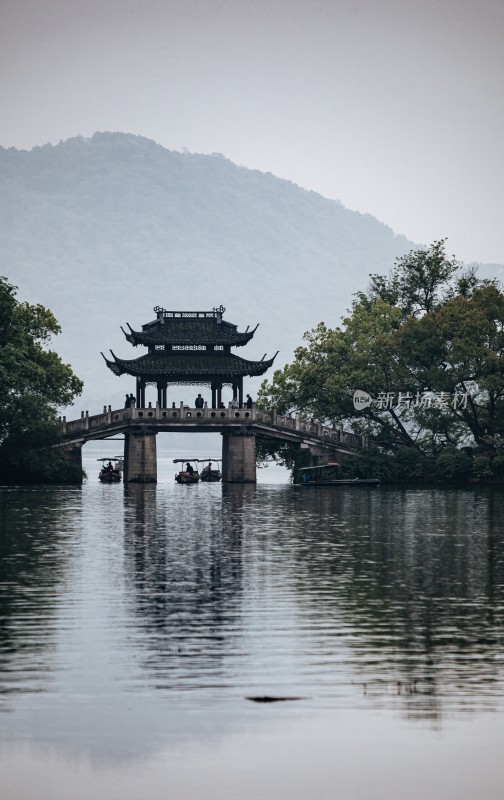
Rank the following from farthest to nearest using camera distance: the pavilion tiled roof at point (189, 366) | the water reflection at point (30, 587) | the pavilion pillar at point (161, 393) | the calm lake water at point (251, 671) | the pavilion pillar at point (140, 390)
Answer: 1. the pavilion pillar at point (161, 393)
2. the pavilion pillar at point (140, 390)
3. the pavilion tiled roof at point (189, 366)
4. the water reflection at point (30, 587)
5. the calm lake water at point (251, 671)

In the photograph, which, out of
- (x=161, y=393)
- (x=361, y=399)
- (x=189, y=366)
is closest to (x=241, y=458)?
(x=189, y=366)

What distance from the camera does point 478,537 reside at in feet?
148

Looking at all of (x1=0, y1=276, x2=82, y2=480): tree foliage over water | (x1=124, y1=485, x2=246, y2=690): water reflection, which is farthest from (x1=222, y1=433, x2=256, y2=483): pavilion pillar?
(x1=124, y1=485, x2=246, y2=690): water reflection

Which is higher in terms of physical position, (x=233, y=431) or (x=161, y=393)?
(x=161, y=393)

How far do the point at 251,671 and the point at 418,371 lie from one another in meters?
70.2

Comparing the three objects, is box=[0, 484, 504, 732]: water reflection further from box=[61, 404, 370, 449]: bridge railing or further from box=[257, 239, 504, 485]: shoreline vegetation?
box=[61, 404, 370, 449]: bridge railing

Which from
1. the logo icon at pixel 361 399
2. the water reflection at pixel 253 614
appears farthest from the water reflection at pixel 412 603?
the logo icon at pixel 361 399

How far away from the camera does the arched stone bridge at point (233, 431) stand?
3556 inches

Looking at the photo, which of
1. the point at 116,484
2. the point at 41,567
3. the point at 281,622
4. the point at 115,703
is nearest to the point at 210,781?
the point at 115,703

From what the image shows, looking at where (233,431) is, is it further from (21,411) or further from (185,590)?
(185,590)

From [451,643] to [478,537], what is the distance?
2315cm

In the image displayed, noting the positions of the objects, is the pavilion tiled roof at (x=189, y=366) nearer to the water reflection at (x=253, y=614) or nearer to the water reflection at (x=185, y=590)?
the water reflection at (x=185, y=590)

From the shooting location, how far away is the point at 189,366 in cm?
9675

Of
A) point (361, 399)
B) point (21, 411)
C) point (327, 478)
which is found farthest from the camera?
point (361, 399)
